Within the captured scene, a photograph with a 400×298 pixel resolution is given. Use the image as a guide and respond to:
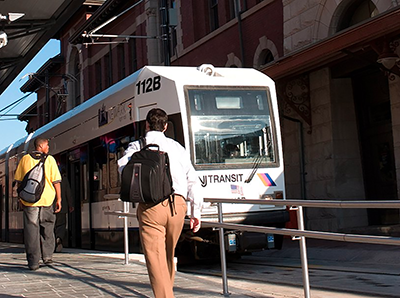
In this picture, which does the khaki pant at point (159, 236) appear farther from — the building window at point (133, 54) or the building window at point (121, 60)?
the building window at point (121, 60)

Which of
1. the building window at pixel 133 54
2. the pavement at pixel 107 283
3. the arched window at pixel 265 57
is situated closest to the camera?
the pavement at pixel 107 283

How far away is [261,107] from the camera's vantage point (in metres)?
11.1

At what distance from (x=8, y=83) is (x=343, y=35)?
1026cm

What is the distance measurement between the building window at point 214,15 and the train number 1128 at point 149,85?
1323cm

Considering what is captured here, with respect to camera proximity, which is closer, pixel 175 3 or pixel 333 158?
pixel 333 158

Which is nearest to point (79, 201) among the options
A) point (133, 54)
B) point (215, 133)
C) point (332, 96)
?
point (215, 133)

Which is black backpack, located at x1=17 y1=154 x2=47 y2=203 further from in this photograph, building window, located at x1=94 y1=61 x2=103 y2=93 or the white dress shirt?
building window, located at x1=94 y1=61 x2=103 y2=93

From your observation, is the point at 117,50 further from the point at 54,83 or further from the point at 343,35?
the point at 343,35

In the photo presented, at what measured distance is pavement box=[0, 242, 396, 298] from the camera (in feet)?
21.6

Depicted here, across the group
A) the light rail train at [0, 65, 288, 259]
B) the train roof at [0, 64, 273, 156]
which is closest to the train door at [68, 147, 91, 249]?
the light rail train at [0, 65, 288, 259]

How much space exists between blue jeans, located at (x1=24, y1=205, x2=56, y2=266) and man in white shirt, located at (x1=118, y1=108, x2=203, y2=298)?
12.0 ft

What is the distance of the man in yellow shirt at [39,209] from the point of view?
882cm

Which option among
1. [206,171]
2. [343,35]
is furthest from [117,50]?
[206,171]

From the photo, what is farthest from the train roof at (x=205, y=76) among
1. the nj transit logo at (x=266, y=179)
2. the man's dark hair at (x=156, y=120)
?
the man's dark hair at (x=156, y=120)
